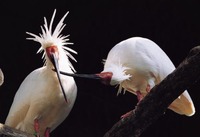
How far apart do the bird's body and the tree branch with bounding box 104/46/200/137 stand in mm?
993

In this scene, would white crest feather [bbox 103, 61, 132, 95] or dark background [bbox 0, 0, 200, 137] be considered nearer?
white crest feather [bbox 103, 61, 132, 95]

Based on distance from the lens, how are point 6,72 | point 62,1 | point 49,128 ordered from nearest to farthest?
point 49,128
point 62,1
point 6,72

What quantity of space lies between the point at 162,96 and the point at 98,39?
2.94 m

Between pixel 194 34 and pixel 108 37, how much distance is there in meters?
1.01

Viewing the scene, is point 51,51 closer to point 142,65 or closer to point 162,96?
point 142,65

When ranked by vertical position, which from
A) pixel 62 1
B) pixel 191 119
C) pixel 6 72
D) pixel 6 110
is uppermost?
pixel 62 1

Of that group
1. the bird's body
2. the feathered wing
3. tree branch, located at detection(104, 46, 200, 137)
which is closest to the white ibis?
the bird's body

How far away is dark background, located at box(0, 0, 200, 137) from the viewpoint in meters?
6.60

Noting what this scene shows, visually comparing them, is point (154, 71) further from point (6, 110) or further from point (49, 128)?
point (6, 110)

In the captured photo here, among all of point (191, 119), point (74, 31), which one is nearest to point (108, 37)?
point (74, 31)

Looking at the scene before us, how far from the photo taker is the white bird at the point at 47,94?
5414mm

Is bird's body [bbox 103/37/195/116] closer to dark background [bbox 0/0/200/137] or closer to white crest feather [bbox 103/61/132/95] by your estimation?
white crest feather [bbox 103/61/132/95]

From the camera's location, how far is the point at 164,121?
24.1 ft

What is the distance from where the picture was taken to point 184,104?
5.48 m
